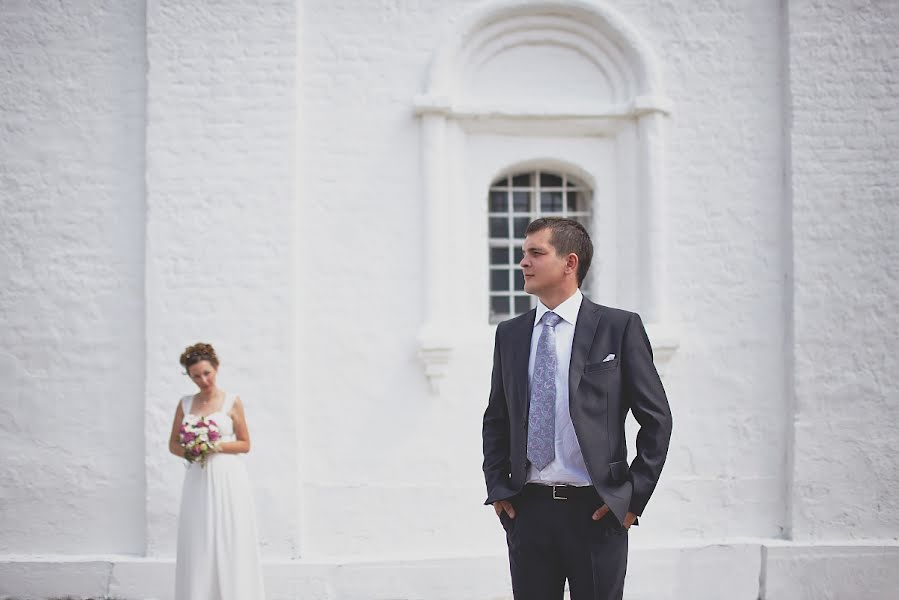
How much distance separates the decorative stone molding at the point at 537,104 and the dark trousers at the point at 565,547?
309cm

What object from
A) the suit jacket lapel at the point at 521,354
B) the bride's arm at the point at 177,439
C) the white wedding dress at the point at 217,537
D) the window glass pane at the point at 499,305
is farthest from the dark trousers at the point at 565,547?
the window glass pane at the point at 499,305

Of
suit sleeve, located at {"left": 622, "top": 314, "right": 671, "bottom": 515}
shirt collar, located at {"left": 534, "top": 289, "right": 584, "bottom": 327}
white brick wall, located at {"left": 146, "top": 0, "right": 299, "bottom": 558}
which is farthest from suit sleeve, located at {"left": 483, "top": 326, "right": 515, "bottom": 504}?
white brick wall, located at {"left": 146, "top": 0, "right": 299, "bottom": 558}

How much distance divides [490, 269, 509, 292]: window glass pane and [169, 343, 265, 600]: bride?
2614mm

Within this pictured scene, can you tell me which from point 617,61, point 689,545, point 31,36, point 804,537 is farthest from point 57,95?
point 804,537

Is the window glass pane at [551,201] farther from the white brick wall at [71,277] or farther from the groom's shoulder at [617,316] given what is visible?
the groom's shoulder at [617,316]

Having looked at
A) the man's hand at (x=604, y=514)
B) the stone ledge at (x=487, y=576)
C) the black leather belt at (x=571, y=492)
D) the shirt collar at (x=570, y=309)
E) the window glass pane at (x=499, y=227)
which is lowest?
the stone ledge at (x=487, y=576)

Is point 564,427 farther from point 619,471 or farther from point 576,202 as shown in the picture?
point 576,202

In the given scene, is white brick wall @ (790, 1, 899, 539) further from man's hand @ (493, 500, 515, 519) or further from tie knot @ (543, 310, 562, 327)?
man's hand @ (493, 500, 515, 519)

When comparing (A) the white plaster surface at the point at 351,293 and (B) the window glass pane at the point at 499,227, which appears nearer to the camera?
(A) the white plaster surface at the point at 351,293

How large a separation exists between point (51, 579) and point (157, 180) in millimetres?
3225

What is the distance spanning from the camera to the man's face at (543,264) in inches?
147

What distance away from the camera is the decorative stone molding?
22.2 ft

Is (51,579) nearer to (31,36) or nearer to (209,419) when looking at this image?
(209,419)

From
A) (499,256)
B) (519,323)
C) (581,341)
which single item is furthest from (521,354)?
(499,256)
